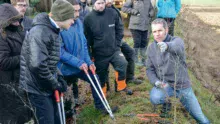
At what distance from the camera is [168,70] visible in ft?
14.0

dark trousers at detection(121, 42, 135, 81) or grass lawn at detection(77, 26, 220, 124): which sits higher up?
dark trousers at detection(121, 42, 135, 81)

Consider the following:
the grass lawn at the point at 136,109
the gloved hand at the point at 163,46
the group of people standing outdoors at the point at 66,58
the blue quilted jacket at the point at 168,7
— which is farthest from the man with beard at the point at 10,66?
the blue quilted jacket at the point at 168,7

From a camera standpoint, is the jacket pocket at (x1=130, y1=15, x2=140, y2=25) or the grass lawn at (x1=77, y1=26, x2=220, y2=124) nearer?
the grass lawn at (x1=77, y1=26, x2=220, y2=124)

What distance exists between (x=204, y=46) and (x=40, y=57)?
346 inches

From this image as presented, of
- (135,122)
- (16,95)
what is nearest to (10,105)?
(16,95)

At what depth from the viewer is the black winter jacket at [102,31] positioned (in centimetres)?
504

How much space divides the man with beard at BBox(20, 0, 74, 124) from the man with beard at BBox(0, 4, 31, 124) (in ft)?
0.81

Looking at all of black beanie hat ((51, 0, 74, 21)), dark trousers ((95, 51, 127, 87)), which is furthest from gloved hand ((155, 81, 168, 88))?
black beanie hat ((51, 0, 74, 21))

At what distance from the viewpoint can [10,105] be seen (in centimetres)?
380

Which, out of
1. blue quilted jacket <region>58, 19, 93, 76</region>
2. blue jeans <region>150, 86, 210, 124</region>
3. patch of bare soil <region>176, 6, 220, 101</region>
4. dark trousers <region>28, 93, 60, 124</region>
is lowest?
patch of bare soil <region>176, 6, 220, 101</region>

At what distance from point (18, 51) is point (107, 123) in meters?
1.68

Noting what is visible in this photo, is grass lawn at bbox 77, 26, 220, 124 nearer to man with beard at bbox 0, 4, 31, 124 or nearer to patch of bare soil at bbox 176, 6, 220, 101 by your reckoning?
patch of bare soil at bbox 176, 6, 220, 101

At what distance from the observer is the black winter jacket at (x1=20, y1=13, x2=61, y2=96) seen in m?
3.23

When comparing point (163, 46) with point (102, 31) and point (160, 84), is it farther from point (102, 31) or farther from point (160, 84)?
point (102, 31)
